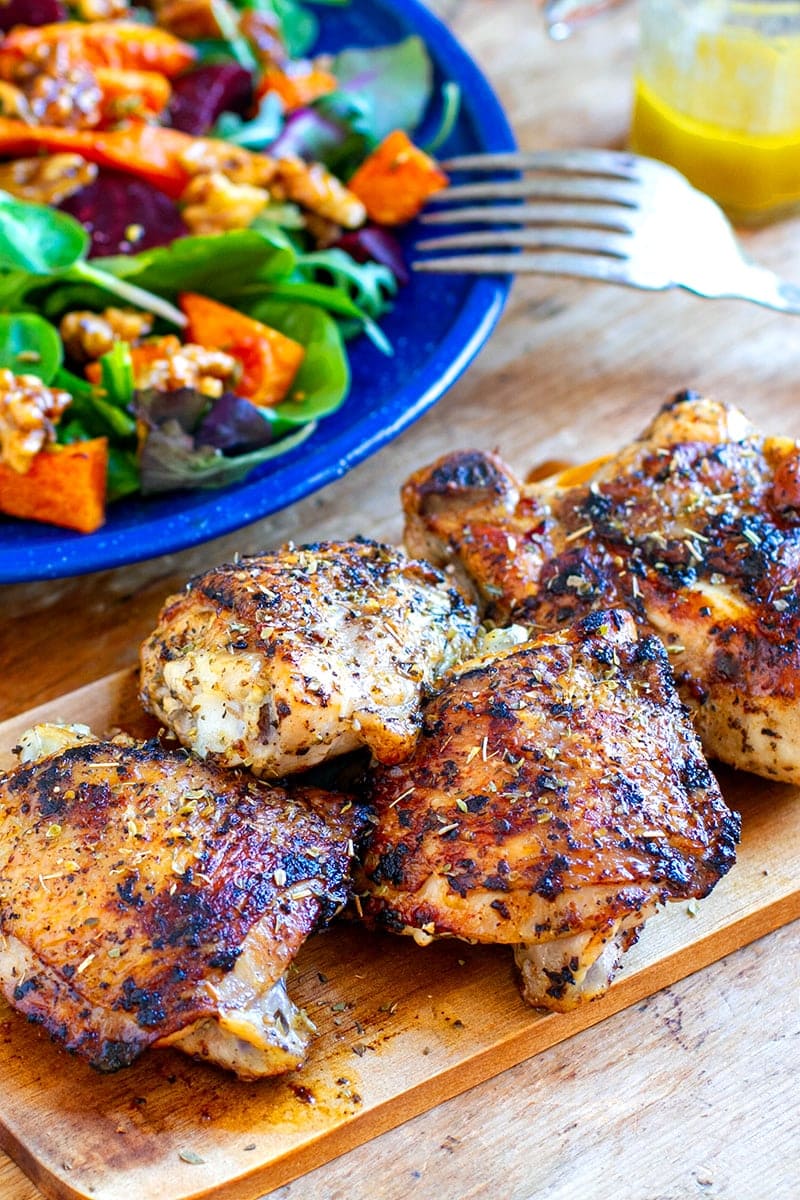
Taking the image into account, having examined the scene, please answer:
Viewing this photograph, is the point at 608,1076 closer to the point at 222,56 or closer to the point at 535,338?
the point at 535,338

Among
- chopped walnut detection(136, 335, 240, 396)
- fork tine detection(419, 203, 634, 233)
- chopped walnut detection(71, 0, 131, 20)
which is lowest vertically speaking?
chopped walnut detection(136, 335, 240, 396)

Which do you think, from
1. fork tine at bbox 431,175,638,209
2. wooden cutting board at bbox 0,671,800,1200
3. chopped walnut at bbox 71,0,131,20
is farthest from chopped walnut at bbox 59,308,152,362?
wooden cutting board at bbox 0,671,800,1200

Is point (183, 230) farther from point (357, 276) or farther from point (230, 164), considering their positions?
point (357, 276)

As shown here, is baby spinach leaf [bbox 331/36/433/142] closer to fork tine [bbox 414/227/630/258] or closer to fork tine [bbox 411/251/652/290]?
fork tine [bbox 414/227/630/258]

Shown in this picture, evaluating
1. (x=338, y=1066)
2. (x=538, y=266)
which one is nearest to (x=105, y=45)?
(x=538, y=266)

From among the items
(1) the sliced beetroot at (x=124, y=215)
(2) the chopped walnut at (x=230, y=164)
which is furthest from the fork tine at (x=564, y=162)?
(1) the sliced beetroot at (x=124, y=215)

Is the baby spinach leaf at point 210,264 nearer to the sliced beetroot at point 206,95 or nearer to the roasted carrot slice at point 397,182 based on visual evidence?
the roasted carrot slice at point 397,182

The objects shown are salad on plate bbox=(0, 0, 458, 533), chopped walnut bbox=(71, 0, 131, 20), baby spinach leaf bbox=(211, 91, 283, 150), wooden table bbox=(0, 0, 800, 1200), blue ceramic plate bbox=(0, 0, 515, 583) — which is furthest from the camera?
chopped walnut bbox=(71, 0, 131, 20)
